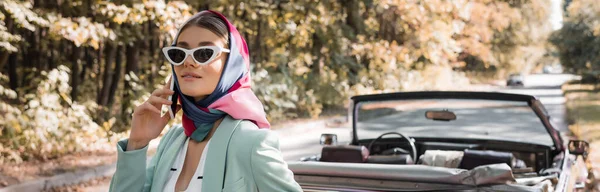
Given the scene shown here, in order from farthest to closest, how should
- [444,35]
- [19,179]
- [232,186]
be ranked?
[444,35] < [19,179] < [232,186]

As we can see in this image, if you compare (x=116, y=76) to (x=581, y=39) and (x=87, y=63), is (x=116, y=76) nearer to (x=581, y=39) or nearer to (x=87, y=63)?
(x=87, y=63)

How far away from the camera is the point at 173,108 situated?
75.9 inches

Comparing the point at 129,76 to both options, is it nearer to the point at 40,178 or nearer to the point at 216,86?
the point at 40,178

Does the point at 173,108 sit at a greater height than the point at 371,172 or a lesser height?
greater

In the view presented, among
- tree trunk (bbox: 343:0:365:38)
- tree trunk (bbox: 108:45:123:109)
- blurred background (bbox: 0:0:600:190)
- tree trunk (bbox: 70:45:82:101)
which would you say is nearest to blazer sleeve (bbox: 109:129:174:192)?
blurred background (bbox: 0:0:600:190)

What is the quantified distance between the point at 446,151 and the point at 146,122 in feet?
12.8

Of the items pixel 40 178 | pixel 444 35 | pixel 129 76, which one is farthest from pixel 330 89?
pixel 40 178

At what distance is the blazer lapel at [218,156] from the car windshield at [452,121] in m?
3.74

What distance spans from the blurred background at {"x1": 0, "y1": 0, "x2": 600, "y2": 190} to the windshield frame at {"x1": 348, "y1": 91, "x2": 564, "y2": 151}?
4.44 m

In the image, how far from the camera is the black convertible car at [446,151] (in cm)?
382

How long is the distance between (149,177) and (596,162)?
413 inches

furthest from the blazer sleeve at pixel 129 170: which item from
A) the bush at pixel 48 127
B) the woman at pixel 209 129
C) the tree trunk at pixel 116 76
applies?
the tree trunk at pixel 116 76

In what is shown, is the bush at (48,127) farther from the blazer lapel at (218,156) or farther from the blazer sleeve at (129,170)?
the blazer lapel at (218,156)

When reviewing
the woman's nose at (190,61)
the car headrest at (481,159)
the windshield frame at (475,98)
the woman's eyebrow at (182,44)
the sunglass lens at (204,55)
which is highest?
the woman's eyebrow at (182,44)
